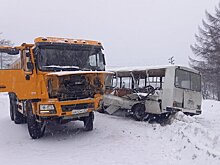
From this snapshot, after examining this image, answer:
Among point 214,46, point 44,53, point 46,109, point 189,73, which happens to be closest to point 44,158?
point 46,109

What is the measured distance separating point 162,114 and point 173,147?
19.2 feet

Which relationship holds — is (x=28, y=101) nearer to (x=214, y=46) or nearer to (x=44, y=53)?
(x=44, y=53)

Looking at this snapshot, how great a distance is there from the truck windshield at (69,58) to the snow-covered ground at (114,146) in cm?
224

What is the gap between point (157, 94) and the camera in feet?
41.4

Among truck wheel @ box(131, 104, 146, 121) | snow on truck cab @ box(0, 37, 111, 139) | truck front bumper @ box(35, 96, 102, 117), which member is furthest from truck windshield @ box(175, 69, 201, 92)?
truck front bumper @ box(35, 96, 102, 117)

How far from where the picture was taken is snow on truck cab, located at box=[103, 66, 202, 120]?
12234 mm

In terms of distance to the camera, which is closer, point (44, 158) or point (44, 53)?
point (44, 158)

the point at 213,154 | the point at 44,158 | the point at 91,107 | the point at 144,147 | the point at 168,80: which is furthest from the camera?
the point at 168,80

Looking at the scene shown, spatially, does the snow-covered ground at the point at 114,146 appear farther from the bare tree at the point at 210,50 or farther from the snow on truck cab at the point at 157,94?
the bare tree at the point at 210,50

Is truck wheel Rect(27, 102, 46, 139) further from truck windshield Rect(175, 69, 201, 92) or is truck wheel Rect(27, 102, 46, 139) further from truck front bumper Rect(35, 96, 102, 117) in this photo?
truck windshield Rect(175, 69, 201, 92)

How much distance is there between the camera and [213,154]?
599cm

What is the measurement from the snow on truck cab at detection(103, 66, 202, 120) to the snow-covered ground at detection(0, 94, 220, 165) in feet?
7.78

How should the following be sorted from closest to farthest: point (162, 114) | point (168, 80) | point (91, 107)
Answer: point (91, 107), point (168, 80), point (162, 114)

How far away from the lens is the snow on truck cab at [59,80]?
27.3ft
